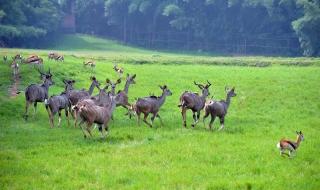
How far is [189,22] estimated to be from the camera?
93.8m

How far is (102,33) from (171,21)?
2130 centimetres

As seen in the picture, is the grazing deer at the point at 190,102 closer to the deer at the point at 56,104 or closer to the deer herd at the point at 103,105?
the deer herd at the point at 103,105

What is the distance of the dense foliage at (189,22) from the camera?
263ft

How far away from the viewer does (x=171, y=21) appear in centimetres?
9425

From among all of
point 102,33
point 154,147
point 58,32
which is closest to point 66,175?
point 154,147

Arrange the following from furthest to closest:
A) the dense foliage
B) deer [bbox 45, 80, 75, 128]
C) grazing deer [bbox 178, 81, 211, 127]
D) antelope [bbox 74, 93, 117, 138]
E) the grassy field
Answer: the dense foliage, grazing deer [bbox 178, 81, 211, 127], deer [bbox 45, 80, 75, 128], antelope [bbox 74, 93, 117, 138], the grassy field

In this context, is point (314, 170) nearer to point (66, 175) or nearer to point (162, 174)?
point (162, 174)

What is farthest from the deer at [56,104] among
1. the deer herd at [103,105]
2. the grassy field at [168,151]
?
the grassy field at [168,151]

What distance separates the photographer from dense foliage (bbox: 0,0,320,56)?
3157 inches

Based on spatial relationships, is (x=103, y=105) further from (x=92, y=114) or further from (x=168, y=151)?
(x=168, y=151)

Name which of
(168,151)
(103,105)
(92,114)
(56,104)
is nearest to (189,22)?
(56,104)

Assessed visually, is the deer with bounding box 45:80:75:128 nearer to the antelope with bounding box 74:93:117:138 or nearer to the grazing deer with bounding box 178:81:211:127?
the antelope with bounding box 74:93:117:138

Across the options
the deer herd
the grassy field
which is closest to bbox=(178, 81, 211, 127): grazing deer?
the deer herd

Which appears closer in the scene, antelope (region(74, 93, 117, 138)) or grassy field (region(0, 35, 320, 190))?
grassy field (region(0, 35, 320, 190))
